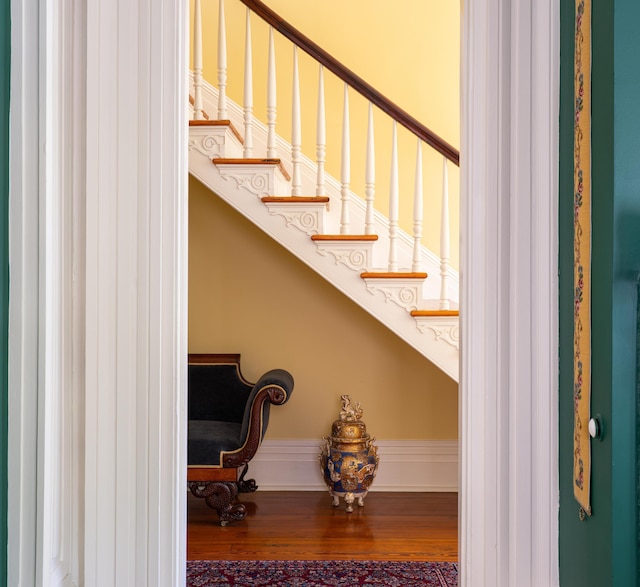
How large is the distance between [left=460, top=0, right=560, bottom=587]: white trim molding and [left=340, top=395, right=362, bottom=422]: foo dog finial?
2.19m

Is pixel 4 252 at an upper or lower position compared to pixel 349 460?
upper

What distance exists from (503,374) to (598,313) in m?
0.73

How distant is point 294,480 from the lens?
16.3 feet

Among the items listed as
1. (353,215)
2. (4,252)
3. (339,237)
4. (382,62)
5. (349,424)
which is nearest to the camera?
(4,252)

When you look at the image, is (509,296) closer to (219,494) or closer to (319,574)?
(319,574)

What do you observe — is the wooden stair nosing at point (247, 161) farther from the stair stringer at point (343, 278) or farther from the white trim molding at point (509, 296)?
the white trim molding at point (509, 296)

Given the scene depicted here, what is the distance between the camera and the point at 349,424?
14.8ft

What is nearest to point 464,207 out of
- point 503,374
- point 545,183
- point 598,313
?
point 545,183

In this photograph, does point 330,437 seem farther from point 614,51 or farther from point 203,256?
point 614,51

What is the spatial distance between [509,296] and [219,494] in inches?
101

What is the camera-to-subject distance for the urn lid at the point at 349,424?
448 centimetres

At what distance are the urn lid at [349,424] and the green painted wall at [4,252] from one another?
296 centimetres

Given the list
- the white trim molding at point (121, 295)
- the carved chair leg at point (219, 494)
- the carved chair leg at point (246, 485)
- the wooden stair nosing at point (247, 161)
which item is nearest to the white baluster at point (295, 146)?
the wooden stair nosing at point (247, 161)

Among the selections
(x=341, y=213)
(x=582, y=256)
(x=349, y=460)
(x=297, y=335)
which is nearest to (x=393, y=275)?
(x=341, y=213)
